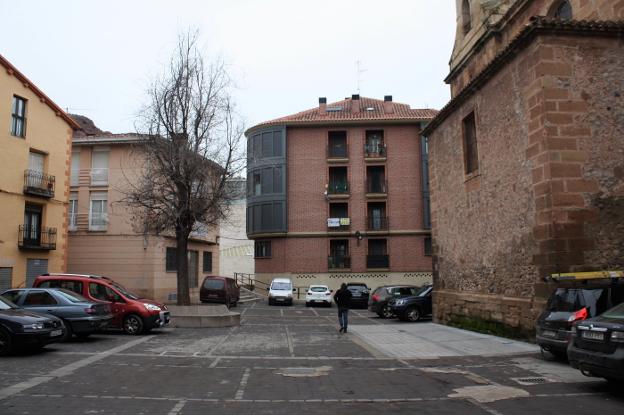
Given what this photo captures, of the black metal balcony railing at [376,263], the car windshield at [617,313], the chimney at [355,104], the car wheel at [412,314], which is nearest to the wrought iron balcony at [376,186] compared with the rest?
the black metal balcony railing at [376,263]

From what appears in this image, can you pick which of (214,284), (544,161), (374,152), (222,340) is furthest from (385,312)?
(374,152)

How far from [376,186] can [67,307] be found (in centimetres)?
2864

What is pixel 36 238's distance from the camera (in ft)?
76.9

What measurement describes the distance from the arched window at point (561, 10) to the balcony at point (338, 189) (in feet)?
75.3

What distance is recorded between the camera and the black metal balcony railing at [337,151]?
39.2 m

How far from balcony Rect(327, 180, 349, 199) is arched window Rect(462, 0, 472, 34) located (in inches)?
722

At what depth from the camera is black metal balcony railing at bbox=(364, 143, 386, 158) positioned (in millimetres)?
39031

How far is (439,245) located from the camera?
63.3ft

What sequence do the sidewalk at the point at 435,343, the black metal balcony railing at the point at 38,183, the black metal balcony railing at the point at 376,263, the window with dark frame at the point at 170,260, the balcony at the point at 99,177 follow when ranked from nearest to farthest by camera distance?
the sidewalk at the point at 435,343, the black metal balcony railing at the point at 38,183, the balcony at the point at 99,177, the window with dark frame at the point at 170,260, the black metal balcony railing at the point at 376,263

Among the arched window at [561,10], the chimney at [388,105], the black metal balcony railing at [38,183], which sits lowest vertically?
the black metal balcony railing at [38,183]

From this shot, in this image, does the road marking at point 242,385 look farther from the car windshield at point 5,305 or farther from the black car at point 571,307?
the car windshield at point 5,305

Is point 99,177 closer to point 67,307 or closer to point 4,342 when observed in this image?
point 67,307

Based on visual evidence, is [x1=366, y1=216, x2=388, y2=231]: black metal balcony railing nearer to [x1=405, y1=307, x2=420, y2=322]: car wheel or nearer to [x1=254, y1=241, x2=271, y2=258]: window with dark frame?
[x1=254, y1=241, x2=271, y2=258]: window with dark frame

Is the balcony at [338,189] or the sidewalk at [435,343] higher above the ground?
the balcony at [338,189]
